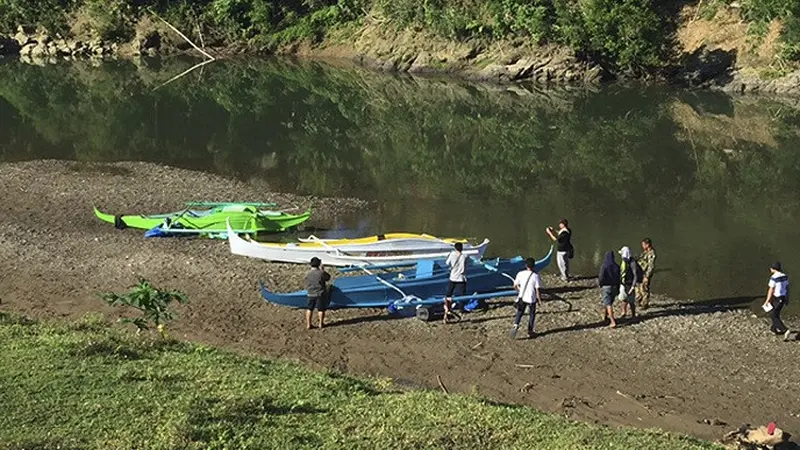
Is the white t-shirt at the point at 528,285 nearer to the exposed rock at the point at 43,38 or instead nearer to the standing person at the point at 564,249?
the standing person at the point at 564,249

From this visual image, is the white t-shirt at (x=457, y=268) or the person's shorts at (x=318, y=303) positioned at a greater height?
the white t-shirt at (x=457, y=268)

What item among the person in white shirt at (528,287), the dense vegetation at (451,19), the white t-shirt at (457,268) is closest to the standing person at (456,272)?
the white t-shirt at (457,268)

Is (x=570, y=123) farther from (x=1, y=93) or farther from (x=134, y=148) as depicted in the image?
(x=1, y=93)

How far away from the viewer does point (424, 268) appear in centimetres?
2366

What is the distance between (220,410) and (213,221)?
1605 centimetres

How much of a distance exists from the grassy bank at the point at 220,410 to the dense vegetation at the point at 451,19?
57.2 m

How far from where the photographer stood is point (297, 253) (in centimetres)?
2567

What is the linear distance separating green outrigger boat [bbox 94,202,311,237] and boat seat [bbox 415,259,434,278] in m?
7.28

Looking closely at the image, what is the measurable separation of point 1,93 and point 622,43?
155ft

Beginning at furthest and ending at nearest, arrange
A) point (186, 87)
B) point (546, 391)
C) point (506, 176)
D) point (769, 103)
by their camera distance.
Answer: point (186, 87)
point (769, 103)
point (506, 176)
point (546, 391)

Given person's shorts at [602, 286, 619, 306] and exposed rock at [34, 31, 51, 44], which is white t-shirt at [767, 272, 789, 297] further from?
exposed rock at [34, 31, 51, 44]

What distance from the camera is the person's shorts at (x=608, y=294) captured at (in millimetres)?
21047

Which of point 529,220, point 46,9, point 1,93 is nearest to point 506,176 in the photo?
point 529,220

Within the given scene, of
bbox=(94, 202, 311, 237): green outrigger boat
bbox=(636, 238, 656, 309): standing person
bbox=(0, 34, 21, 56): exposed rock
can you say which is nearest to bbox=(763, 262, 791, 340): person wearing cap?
bbox=(636, 238, 656, 309): standing person
